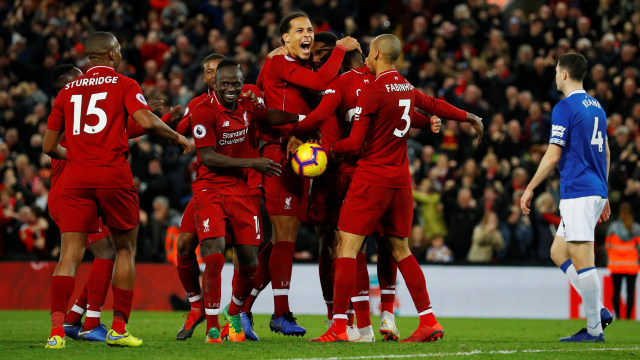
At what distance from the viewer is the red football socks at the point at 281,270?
877 centimetres

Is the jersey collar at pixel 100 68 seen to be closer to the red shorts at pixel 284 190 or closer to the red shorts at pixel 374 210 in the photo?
the red shorts at pixel 284 190

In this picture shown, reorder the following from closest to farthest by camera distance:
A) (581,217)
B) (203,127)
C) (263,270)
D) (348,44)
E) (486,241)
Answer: (203,127) < (581,217) < (348,44) < (263,270) < (486,241)

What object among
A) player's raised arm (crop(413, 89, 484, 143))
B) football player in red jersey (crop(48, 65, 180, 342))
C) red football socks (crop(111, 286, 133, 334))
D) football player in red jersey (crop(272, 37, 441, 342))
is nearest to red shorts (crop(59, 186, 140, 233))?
football player in red jersey (crop(48, 65, 180, 342))

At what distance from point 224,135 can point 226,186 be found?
48cm

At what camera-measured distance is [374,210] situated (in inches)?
313

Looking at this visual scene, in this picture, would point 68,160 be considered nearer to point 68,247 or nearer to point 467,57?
point 68,247

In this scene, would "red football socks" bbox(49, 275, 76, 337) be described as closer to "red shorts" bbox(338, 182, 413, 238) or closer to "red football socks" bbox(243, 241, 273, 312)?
"red football socks" bbox(243, 241, 273, 312)

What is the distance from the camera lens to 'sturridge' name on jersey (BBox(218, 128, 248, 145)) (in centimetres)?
832

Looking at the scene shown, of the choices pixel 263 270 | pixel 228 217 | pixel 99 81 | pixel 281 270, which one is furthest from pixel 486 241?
pixel 99 81

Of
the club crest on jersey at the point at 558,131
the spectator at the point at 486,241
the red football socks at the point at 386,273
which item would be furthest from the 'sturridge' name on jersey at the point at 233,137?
the spectator at the point at 486,241

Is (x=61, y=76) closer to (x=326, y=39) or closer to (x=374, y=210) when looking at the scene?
(x=326, y=39)

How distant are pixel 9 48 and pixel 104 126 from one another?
15.7 m

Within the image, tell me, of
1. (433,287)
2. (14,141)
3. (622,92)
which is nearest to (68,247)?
(433,287)

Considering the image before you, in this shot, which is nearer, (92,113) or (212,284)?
(92,113)
